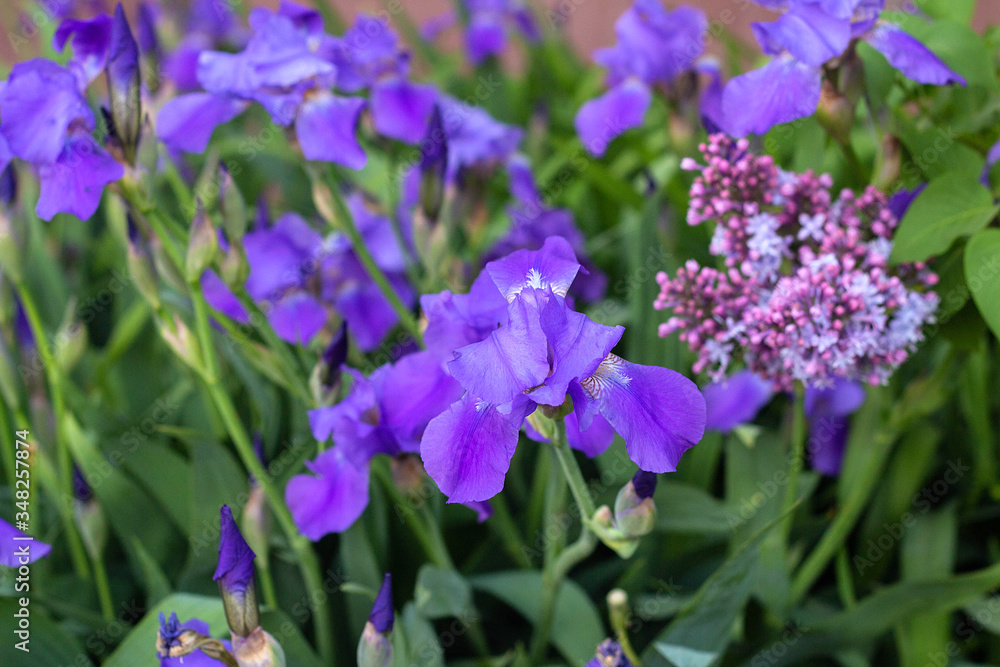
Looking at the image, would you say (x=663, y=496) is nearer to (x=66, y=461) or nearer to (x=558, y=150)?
(x=66, y=461)

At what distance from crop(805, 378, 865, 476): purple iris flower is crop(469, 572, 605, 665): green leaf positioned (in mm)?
274

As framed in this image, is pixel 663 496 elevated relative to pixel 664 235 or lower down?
lower down

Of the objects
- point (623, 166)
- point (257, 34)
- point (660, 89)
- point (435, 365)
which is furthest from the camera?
point (623, 166)

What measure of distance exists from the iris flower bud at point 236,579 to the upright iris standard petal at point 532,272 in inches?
7.7

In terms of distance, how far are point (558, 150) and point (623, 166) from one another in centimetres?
10

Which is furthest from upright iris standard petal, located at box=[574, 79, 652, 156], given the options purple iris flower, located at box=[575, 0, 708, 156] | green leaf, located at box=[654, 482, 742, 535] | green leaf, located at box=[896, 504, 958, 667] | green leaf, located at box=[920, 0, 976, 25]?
green leaf, located at box=[896, 504, 958, 667]

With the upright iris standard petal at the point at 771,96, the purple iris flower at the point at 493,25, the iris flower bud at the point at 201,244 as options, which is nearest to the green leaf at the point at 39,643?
the iris flower bud at the point at 201,244

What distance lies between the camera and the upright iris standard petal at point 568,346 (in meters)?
0.38

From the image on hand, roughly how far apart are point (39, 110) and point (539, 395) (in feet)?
1.35

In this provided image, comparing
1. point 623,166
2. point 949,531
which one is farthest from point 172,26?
point 949,531

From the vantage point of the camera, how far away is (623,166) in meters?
1.17

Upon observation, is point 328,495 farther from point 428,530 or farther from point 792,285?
point 792,285

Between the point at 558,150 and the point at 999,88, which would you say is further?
the point at 558,150

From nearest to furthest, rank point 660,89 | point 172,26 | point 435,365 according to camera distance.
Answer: point 435,365 < point 660,89 < point 172,26
